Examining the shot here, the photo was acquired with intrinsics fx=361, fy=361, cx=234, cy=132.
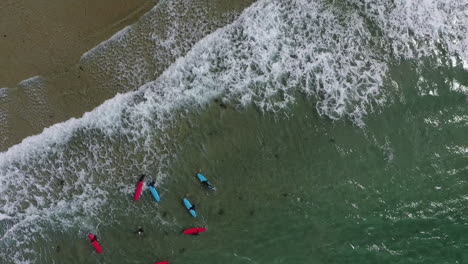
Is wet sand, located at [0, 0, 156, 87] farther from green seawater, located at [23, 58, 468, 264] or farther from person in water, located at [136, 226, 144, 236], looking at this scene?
person in water, located at [136, 226, 144, 236]

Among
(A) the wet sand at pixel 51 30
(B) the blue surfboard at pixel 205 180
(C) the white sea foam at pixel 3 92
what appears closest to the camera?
(A) the wet sand at pixel 51 30

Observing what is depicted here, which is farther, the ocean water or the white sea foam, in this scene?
the ocean water

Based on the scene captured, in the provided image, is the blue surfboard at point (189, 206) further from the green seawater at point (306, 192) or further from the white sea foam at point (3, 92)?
the white sea foam at point (3, 92)

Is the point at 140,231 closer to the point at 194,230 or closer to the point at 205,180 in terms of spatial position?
the point at 194,230

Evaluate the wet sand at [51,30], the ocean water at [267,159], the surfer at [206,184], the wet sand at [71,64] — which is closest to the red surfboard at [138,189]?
the ocean water at [267,159]

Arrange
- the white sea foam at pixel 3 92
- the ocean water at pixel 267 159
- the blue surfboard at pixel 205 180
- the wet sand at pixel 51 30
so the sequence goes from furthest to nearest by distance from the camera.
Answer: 1. the ocean water at pixel 267 159
2. the blue surfboard at pixel 205 180
3. the white sea foam at pixel 3 92
4. the wet sand at pixel 51 30

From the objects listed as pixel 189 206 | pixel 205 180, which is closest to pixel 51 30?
pixel 205 180

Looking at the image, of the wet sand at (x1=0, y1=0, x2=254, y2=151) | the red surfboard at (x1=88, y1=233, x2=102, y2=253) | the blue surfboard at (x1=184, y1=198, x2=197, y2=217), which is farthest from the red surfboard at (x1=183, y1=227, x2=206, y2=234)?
the wet sand at (x1=0, y1=0, x2=254, y2=151)

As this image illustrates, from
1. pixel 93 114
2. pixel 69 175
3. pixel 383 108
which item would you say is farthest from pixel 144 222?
pixel 383 108

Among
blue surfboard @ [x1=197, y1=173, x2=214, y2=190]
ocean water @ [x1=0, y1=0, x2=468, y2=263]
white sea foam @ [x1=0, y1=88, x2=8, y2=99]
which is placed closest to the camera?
white sea foam @ [x1=0, y1=88, x2=8, y2=99]
